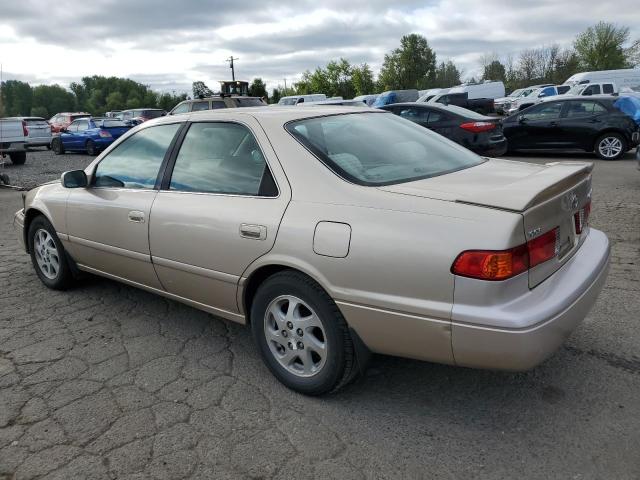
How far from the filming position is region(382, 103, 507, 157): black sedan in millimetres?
11227

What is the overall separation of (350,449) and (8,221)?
753 cm

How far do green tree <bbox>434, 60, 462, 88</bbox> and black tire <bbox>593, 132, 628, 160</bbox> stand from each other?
6689cm

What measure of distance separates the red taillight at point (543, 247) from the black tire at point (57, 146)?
21.5 metres

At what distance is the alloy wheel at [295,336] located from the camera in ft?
9.26

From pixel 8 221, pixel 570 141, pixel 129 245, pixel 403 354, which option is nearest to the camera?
pixel 403 354

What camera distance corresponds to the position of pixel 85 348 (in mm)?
3623

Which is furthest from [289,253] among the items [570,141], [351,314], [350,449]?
[570,141]

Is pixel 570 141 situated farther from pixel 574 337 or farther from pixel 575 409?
pixel 575 409

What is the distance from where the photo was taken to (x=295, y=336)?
2.90 m

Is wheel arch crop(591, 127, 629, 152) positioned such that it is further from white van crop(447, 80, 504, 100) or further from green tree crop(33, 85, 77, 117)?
green tree crop(33, 85, 77, 117)

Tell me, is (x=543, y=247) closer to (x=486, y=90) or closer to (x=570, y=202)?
(x=570, y=202)

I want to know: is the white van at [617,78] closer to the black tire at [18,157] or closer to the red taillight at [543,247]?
the black tire at [18,157]

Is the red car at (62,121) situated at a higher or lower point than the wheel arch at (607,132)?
higher

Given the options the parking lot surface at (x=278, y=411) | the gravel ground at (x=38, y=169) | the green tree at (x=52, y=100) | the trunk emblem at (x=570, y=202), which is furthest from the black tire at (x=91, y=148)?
the green tree at (x=52, y=100)
